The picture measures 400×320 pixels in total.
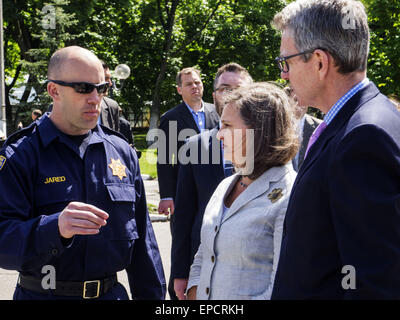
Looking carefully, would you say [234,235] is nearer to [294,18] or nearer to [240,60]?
[294,18]

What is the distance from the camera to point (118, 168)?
2629mm

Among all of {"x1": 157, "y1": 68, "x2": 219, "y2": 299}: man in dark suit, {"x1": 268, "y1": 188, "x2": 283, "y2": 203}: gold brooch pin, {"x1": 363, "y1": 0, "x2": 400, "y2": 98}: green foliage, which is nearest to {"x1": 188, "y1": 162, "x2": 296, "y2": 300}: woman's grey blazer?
{"x1": 268, "y1": 188, "x2": 283, "y2": 203}: gold brooch pin

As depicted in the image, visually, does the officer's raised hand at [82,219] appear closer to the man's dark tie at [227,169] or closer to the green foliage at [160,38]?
the man's dark tie at [227,169]

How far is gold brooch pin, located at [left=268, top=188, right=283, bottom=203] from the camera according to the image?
243 cm

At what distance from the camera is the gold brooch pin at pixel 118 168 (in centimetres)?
260

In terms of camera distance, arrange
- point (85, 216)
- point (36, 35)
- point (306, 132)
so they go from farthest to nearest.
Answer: point (36, 35) → point (306, 132) → point (85, 216)

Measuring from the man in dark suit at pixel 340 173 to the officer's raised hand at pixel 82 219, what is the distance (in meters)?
0.74

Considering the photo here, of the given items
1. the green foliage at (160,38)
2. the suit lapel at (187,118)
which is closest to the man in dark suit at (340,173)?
the suit lapel at (187,118)

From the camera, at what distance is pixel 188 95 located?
5902mm

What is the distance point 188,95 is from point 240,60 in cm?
2458

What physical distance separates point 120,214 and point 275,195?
2.58 ft

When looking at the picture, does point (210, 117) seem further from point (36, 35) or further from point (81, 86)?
point (36, 35)

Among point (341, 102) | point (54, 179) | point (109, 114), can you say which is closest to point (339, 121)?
point (341, 102)
